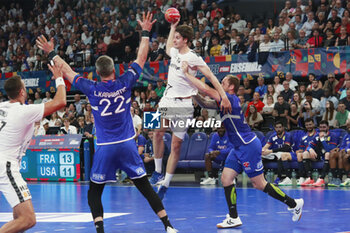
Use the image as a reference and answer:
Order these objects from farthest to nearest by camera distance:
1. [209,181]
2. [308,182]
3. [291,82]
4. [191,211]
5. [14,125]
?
[291,82] < [209,181] < [308,182] < [191,211] < [14,125]

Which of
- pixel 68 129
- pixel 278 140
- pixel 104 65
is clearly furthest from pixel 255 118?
pixel 104 65

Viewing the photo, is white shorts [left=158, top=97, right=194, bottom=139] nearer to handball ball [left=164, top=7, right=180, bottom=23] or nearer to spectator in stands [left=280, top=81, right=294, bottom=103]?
handball ball [left=164, top=7, right=180, bottom=23]

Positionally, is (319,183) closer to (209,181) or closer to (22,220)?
(209,181)

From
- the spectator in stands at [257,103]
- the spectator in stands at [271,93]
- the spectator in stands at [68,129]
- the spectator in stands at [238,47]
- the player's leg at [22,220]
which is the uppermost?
the spectator in stands at [238,47]

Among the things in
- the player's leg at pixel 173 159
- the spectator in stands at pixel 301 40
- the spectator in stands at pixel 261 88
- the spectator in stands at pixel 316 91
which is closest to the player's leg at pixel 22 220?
the player's leg at pixel 173 159

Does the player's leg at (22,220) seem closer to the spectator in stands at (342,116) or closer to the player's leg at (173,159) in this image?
the player's leg at (173,159)

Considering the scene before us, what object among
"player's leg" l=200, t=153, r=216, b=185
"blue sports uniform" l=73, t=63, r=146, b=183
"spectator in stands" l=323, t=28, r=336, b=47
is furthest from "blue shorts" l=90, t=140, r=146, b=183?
"spectator in stands" l=323, t=28, r=336, b=47

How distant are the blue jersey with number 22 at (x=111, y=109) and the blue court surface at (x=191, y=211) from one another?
1733 millimetres

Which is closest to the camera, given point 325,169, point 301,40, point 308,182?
point 325,169

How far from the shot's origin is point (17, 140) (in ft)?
20.9

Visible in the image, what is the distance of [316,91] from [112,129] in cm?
1095

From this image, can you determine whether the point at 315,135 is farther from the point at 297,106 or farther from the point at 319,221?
the point at 319,221

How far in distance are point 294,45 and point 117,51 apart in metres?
8.59

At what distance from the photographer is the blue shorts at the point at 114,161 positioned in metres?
7.00
